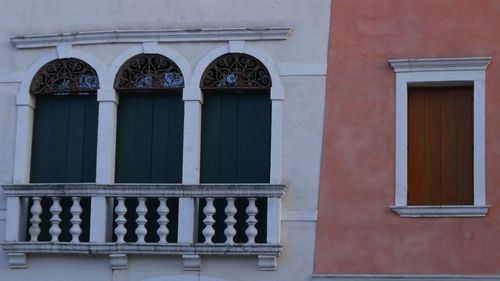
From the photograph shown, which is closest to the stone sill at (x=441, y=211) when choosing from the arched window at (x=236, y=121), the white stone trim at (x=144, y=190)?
the white stone trim at (x=144, y=190)

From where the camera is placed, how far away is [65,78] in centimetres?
1667

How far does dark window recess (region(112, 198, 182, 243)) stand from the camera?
16.1 meters

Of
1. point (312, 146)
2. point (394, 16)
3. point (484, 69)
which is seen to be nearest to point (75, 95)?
point (312, 146)

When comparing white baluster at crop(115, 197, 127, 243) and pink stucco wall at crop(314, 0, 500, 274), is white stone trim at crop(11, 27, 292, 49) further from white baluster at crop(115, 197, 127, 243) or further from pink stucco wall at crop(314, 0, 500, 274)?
white baluster at crop(115, 197, 127, 243)

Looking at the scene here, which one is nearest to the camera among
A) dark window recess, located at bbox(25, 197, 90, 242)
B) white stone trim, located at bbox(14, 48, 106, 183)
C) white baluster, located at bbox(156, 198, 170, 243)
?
white baluster, located at bbox(156, 198, 170, 243)

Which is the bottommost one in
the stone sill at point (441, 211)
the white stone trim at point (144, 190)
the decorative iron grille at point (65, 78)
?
the stone sill at point (441, 211)

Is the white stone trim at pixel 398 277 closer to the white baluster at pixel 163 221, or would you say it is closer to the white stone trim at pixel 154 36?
the white baluster at pixel 163 221

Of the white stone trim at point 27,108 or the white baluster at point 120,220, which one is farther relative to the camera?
the white stone trim at point 27,108

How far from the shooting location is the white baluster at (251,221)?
15.6 metres

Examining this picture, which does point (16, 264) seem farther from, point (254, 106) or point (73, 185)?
point (254, 106)

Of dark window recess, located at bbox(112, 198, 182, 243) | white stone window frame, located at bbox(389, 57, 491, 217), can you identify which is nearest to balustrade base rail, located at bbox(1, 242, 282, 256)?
dark window recess, located at bbox(112, 198, 182, 243)

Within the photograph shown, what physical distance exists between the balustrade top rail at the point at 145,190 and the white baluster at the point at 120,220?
120mm

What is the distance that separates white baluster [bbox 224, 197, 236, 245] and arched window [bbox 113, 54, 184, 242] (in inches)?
37.0

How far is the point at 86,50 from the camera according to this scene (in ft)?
54.4
